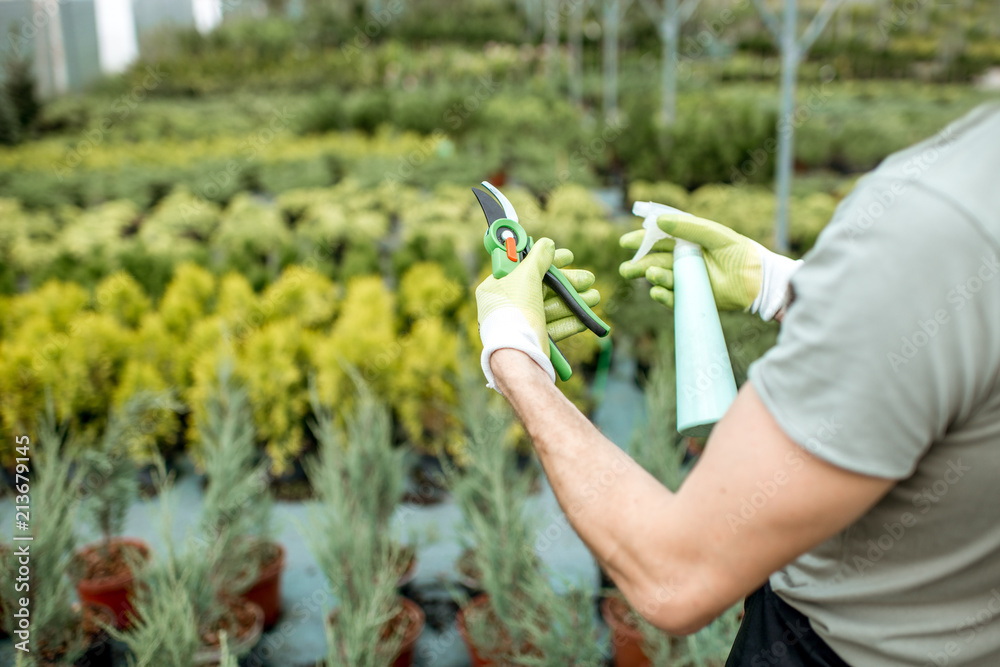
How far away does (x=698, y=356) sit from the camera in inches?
47.2

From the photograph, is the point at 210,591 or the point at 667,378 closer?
the point at 210,591

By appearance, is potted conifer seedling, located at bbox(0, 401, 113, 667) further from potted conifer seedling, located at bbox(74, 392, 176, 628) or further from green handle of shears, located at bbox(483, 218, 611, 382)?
green handle of shears, located at bbox(483, 218, 611, 382)

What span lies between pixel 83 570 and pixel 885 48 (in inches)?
1294

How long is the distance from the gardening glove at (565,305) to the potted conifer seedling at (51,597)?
6.01 feet

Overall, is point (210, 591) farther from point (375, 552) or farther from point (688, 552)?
point (688, 552)

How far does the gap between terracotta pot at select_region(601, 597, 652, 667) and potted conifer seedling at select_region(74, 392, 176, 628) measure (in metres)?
1.77

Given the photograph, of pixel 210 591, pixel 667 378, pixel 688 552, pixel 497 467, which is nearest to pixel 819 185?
pixel 667 378

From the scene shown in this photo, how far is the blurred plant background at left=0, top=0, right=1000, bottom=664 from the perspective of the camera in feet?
13.0

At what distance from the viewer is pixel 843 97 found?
19.2m

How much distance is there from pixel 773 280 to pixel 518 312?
0.52 metres

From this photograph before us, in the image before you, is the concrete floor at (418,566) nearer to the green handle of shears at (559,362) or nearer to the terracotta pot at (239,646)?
the terracotta pot at (239,646)
